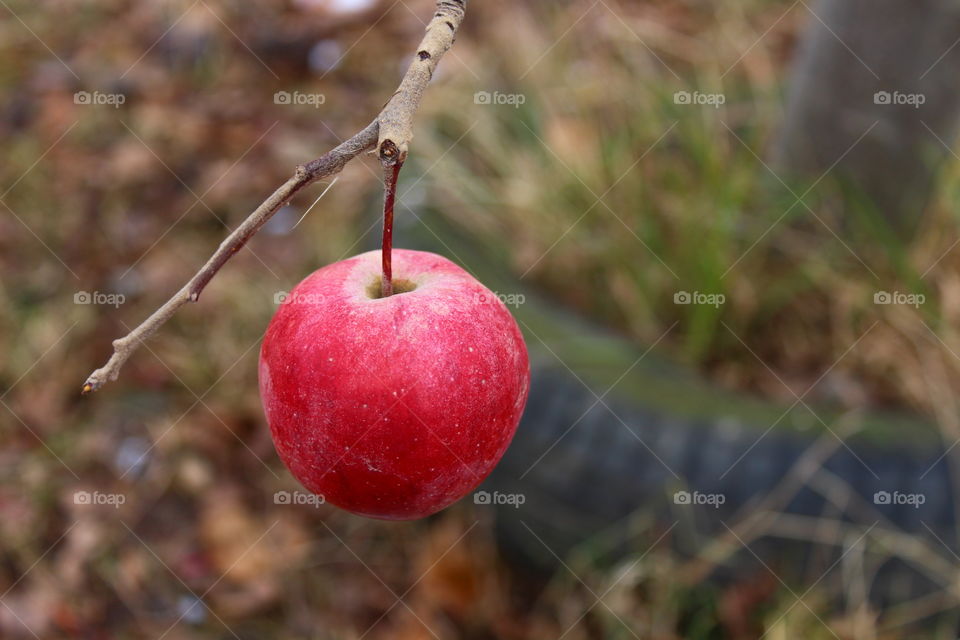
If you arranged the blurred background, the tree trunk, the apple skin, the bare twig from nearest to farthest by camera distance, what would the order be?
the bare twig < the apple skin < the blurred background < the tree trunk

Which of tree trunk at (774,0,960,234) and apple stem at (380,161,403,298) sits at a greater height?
apple stem at (380,161,403,298)

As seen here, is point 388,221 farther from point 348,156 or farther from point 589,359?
point 589,359

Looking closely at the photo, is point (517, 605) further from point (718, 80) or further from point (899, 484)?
point (718, 80)

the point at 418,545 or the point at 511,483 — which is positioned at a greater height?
the point at 511,483

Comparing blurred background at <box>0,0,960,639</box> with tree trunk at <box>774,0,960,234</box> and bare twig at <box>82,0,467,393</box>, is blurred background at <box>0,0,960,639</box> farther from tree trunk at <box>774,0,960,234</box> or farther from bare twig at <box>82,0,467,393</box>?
bare twig at <box>82,0,467,393</box>

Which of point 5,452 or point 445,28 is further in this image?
point 5,452

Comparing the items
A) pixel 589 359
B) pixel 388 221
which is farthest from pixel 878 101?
pixel 388 221

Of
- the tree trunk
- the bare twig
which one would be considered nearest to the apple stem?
the bare twig

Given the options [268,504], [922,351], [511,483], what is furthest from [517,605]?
[922,351]
